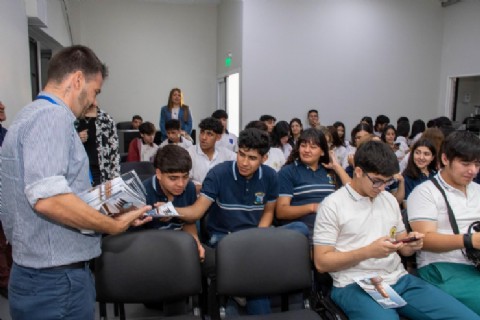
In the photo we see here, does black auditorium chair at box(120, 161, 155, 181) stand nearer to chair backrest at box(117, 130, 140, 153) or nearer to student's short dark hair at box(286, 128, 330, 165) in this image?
student's short dark hair at box(286, 128, 330, 165)

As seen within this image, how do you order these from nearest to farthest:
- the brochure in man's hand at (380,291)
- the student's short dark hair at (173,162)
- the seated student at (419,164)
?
the brochure in man's hand at (380,291), the student's short dark hair at (173,162), the seated student at (419,164)

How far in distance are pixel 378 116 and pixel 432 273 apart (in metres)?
6.01

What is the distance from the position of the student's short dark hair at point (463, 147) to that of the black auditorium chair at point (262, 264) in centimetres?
95

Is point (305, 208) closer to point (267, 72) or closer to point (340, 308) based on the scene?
point (340, 308)

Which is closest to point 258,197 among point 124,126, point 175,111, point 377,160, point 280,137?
point 377,160

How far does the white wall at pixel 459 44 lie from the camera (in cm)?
741

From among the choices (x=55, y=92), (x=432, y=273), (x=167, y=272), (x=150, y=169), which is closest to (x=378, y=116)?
(x=150, y=169)

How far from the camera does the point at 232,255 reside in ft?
6.57

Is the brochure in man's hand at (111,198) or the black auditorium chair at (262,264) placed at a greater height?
the brochure in man's hand at (111,198)

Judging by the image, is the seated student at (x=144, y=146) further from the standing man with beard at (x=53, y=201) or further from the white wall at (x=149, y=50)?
the standing man with beard at (x=53, y=201)

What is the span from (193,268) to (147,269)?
0.76 feet

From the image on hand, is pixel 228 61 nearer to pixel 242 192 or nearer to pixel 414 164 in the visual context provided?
pixel 414 164

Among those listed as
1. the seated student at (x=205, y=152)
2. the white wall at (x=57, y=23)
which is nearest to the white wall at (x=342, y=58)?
the white wall at (x=57, y=23)

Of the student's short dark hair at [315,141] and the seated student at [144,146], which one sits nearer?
the student's short dark hair at [315,141]
